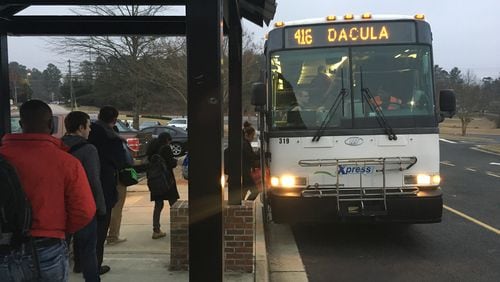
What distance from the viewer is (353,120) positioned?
684cm

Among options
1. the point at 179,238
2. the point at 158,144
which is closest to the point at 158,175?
the point at 158,144

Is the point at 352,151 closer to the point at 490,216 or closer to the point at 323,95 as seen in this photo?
the point at 323,95

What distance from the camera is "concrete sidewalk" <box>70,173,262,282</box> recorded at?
5.11 meters

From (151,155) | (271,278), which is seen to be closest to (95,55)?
(151,155)

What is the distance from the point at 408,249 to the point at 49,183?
566 centimetres

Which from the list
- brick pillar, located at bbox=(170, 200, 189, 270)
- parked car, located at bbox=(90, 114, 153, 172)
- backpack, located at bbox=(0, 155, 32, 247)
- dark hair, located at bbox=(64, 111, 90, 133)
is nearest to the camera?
backpack, located at bbox=(0, 155, 32, 247)

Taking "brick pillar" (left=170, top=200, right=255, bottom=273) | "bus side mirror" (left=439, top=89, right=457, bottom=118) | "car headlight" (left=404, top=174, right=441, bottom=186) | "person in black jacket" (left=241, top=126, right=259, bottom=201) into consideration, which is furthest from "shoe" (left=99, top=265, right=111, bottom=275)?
"bus side mirror" (left=439, top=89, right=457, bottom=118)

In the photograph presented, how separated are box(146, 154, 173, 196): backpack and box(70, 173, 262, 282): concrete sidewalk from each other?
72cm

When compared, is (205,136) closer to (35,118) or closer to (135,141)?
(35,118)

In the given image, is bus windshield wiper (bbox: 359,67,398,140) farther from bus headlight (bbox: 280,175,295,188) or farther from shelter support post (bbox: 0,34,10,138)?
shelter support post (bbox: 0,34,10,138)

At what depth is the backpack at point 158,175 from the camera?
671 cm

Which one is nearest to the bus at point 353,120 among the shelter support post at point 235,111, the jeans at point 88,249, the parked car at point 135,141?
the shelter support post at point 235,111

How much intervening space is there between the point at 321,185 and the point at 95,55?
69.2 ft

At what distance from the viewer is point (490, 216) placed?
9.40 meters
